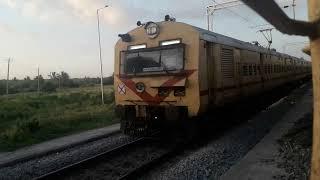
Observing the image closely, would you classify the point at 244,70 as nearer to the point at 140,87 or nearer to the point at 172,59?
the point at 172,59

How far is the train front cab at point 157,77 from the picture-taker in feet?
33.7

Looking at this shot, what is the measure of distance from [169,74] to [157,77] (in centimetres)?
37

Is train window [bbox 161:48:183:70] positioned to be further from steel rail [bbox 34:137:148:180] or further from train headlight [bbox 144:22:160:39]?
steel rail [bbox 34:137:148:180]

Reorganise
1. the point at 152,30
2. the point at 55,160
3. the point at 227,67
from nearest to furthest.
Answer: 1. the point at 55,160
2. the point at 152,30
3. the point at 227,67

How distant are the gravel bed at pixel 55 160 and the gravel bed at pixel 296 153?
4.42 m

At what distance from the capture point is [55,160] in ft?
32.0

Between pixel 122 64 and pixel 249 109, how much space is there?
674 cm

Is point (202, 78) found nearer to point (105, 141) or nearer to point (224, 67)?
point (224, 67)

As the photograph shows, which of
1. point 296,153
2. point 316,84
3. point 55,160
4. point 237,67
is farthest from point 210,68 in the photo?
point 316,84

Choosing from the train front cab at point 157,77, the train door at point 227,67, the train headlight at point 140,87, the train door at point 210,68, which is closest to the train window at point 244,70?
the train door at point 227,67

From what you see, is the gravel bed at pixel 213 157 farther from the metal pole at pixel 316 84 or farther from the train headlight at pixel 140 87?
the metal pole at pixel 316 84

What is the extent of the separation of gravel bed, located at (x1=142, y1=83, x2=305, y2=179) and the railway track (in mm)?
279

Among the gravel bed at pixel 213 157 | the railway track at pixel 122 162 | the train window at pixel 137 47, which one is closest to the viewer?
the gravel bed at pixel 213 157

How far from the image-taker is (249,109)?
16.4m
